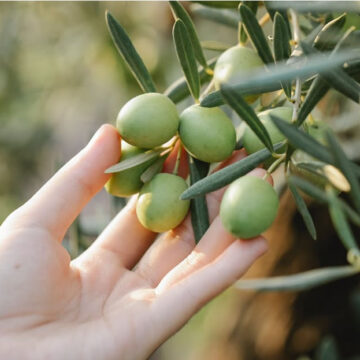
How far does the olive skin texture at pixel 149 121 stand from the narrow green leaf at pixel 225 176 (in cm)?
18

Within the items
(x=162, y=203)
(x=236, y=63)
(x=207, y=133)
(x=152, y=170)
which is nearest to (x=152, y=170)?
(x=152, y=170)

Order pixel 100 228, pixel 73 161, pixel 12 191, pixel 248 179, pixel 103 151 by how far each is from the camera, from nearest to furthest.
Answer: pixel 248 179 < pixel 103 151 < pixel 73 161 < pixel 100 228 < pixel 12 191

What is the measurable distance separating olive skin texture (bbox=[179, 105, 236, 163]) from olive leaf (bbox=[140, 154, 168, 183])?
0.14 meters


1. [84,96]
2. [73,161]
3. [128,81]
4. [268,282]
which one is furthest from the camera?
[84,96]

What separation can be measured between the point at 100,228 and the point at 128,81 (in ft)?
2.72

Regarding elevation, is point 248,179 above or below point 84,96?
above

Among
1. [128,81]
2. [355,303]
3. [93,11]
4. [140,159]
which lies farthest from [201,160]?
[93,11]

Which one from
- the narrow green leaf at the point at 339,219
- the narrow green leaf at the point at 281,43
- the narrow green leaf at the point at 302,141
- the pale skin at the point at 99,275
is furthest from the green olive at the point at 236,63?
the narrow green leaf at the point at 339,219

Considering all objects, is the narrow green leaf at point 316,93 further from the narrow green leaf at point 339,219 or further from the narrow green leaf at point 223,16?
the narrow green leaf at point 223,16

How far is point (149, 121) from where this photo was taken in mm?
1153

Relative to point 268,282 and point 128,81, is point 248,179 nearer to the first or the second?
point 268,282

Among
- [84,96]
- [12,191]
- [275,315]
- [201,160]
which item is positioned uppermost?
[201,160]

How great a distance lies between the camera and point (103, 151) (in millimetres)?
1345

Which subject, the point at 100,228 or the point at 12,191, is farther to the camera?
the point at 12,191
